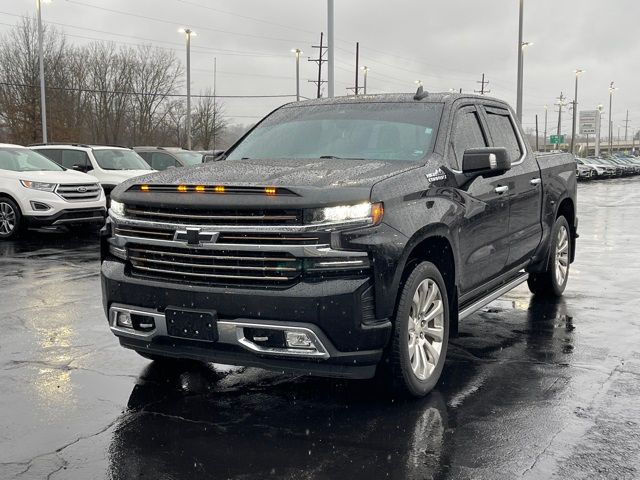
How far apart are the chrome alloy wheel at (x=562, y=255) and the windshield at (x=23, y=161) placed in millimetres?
9923

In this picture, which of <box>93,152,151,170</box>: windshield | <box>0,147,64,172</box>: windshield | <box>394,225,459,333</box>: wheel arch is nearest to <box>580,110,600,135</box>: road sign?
<box>93,152,151,170</box>: windshield

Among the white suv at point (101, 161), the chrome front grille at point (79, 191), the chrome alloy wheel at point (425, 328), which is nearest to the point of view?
the chrome alloy wheel at point (425, 328)

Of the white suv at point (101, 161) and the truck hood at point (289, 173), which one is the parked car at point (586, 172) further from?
the truck hood at point (289, 173)

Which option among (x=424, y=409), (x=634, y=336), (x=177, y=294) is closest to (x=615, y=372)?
(x=634, y=336)

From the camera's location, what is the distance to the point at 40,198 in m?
13.0

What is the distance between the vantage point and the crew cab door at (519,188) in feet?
19.9

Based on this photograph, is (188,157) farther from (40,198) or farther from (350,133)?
(350,133)

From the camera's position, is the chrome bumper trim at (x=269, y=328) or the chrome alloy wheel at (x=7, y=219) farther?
the chrome alloy wheel at (x=7, y=219)

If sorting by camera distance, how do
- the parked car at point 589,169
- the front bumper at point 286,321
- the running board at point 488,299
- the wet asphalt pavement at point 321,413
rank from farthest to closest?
the parked car at point 589,169, the running board at point 488,299, the front bumper at point 286,321, the wet asphalt pavement at point 321,413

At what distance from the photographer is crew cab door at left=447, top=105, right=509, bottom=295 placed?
5.06 metres

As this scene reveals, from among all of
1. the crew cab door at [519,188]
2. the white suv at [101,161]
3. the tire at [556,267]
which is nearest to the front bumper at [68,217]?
the white suv at [101,161]

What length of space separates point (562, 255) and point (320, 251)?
187 inches

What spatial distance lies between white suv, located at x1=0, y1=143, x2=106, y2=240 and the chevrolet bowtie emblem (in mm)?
9744

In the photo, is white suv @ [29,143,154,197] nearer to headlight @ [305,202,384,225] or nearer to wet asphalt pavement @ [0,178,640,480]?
wet asphalt pavement @ [0,178,640,480]
